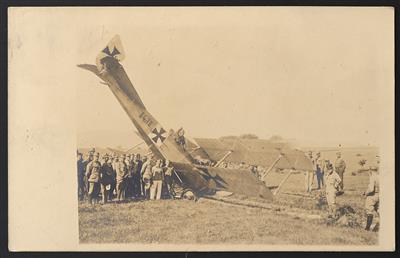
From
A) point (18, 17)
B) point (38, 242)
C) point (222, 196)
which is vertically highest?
point (18, 17)

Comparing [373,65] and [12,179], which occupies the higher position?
[373,65]

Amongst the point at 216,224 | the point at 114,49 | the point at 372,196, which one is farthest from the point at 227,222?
the point at 114,49

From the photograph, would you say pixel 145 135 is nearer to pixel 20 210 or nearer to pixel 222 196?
pixel 222 196

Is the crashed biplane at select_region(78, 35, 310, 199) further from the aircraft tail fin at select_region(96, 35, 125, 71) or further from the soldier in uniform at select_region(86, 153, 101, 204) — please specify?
the soldier in uniform at select_region(86, 153, 101, 204)

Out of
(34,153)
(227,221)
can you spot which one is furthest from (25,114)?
(227,221)

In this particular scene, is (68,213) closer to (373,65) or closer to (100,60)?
(100,60)

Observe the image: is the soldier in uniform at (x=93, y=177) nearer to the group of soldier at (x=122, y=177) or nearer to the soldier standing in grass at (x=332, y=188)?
the group of soldier at (x=122, y=177)
